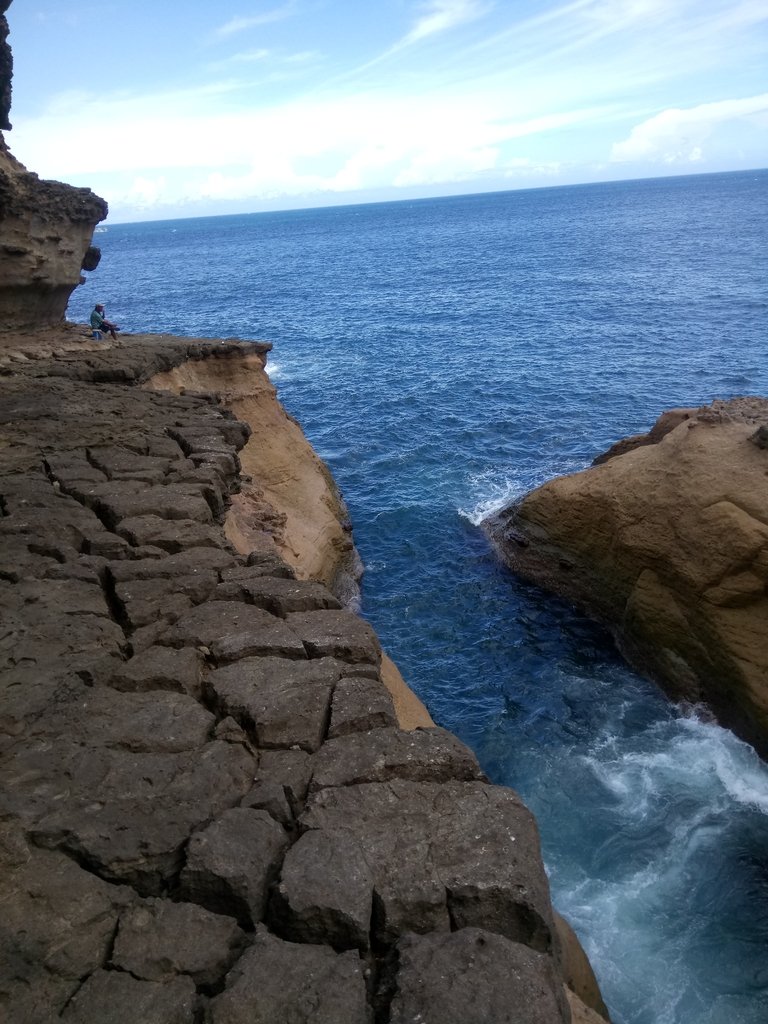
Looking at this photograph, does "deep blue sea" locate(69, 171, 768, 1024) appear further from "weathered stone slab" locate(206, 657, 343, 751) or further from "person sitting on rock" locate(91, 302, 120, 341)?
"person sitting on rock" locate(91, 302, 120, 341)

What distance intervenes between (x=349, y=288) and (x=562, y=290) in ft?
74.5

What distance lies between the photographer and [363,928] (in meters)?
4.84

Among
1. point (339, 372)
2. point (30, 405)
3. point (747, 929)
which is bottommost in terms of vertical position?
point (747, 929)

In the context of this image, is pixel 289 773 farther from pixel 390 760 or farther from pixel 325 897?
pixel 325 897

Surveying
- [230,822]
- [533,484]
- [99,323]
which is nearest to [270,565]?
[230,822]

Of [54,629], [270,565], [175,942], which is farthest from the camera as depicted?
[270,565]

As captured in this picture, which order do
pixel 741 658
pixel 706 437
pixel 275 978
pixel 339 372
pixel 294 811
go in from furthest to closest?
pixel 339 372 → pixel 706 437 → pixel 741 658 → pixel 294 811 → pixel 275 978

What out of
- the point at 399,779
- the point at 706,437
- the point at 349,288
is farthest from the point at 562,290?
the point at 399,779

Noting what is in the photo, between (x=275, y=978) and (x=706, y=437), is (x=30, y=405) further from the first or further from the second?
(x=706, y=437)

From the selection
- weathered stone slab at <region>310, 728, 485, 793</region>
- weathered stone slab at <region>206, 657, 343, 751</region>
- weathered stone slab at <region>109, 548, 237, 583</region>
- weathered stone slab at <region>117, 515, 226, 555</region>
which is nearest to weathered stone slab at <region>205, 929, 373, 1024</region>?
weathered stone slab at <region>310, 728, 485, 793</region>

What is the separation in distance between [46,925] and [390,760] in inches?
107

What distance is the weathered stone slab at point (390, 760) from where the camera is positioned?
6129 mm

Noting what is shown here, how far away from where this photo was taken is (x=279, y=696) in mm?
6984

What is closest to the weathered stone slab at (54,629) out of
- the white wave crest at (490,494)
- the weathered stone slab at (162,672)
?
the weathered stone slab at (162,672)
